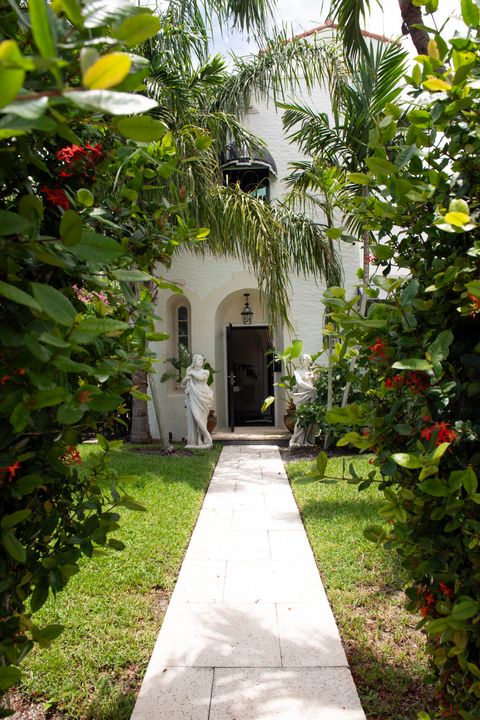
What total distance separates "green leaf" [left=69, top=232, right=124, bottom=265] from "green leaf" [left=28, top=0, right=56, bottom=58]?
0.36 meters

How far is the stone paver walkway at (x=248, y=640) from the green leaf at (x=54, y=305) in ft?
7.96

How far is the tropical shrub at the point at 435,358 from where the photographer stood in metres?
1.49

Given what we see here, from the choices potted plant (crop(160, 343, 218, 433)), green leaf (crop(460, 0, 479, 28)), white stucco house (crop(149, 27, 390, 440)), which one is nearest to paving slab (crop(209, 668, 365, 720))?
green leaf (crop(460, 0, 479, 28))

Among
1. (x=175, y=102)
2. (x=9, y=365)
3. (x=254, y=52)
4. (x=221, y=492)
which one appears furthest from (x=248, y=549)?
(x=254, y=52)

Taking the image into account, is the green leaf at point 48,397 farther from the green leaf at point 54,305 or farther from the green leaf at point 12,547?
the green leaf at point 12,547

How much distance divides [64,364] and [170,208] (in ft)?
3.70

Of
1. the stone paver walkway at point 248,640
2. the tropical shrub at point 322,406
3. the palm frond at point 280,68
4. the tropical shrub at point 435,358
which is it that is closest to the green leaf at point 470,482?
the tropical shrub at point 435,358

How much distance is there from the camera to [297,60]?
9.54 metres

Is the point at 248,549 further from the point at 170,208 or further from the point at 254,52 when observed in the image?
the point at 254,52

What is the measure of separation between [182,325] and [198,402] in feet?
11.0

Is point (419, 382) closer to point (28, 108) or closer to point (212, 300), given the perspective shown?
point (28, 108)

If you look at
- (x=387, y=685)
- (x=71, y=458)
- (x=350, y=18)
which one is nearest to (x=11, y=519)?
(x=71, y=458)

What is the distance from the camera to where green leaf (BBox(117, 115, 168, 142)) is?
94 centimetres

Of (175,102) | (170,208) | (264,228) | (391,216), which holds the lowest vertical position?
(391,216)
